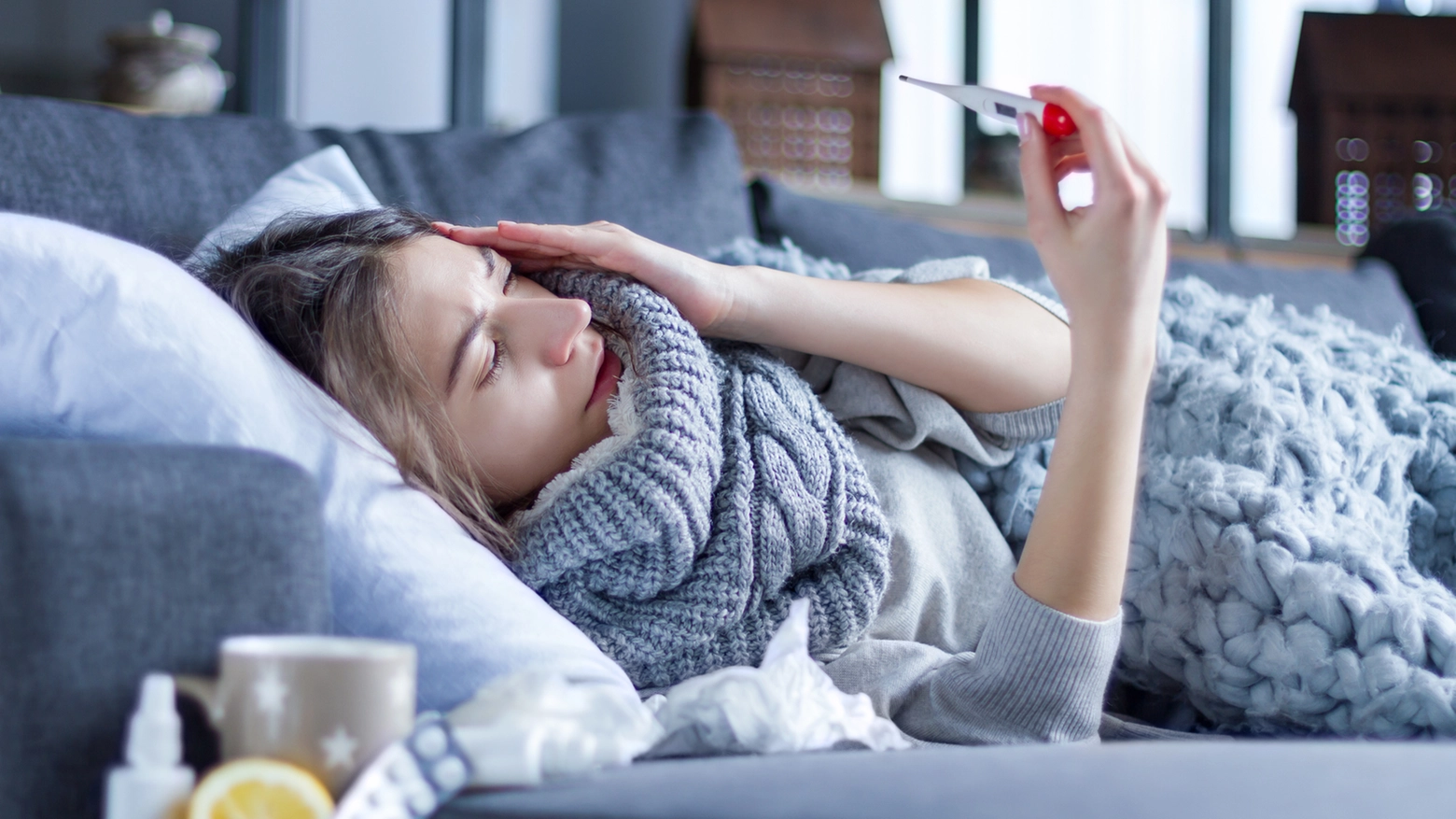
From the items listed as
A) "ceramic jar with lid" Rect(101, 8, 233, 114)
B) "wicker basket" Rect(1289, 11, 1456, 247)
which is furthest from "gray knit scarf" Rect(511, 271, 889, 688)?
"wicker basket" Rect(1289, 11, 1456, 247)

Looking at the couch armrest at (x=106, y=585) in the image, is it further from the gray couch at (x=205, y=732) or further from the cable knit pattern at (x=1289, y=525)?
the cable knit pattern at (x=1289, y=525)

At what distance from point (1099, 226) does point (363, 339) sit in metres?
0.53

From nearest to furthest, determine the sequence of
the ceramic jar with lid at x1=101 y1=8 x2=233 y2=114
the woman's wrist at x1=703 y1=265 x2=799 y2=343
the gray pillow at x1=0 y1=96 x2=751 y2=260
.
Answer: the woman's wrist at x1=703 y1=265 x2=799 y2=343 < the gray pillow at x1=0 y1=96 x2=751 y2=260 < the ceramic jar with lid at x1=101 y1=8 x2=233 y2=114

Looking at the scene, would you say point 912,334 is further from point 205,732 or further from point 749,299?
point 205,732

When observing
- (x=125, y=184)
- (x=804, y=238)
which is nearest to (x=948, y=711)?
(x=804, y=238)

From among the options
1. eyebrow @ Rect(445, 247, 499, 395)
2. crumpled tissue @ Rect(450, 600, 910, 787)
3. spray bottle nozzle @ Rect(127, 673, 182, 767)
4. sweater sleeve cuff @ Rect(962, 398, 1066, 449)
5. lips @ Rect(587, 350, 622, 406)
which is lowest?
crumpled tissue @ Rect(450, 600, 910, 787)

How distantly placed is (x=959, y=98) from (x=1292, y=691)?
0.47 meters

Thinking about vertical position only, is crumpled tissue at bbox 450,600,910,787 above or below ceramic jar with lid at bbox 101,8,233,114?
below

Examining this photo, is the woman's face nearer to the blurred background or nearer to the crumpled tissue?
the crumpled tissue

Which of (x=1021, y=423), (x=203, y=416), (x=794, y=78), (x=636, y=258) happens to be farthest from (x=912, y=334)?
(x=794, y=78)

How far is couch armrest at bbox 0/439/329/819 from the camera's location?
1.61ft

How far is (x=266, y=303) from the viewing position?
90 cm

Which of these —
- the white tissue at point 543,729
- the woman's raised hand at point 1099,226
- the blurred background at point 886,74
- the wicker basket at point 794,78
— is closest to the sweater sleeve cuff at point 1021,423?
the woman's raised hand at point 1099,226

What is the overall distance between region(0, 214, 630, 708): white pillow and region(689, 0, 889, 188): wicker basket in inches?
70.2
